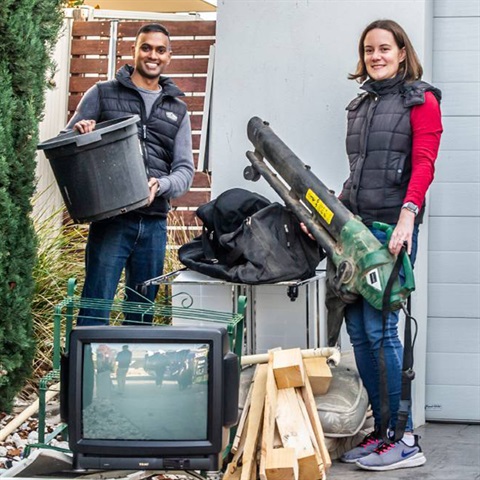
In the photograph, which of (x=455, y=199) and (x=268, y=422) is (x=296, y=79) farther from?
(x=268, y=422)

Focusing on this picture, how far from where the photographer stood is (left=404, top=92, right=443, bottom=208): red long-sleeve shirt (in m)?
4.98

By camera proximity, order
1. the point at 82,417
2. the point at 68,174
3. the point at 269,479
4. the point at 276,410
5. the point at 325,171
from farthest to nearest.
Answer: the point at 325,171, the point at 68,174, the point at 276,410, the point at 269,479, the point at 82,417

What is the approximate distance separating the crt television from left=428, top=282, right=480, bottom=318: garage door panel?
94.6 inches

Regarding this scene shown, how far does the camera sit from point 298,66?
20.1ft

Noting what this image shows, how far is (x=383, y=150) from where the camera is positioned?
5.12 meters

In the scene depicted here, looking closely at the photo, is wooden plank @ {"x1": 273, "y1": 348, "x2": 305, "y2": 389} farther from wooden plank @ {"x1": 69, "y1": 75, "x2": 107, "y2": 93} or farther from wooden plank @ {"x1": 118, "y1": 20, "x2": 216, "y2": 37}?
wooden plank @ {"x1": 69, "y1": 75, "x2": 107, "y2": 93}

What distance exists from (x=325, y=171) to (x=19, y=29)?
1773 millimetres

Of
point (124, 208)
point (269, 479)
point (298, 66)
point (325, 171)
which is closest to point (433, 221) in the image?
point (325, 171)

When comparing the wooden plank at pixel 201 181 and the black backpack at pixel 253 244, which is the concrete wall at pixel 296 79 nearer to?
the black backpack at pixel 253 244

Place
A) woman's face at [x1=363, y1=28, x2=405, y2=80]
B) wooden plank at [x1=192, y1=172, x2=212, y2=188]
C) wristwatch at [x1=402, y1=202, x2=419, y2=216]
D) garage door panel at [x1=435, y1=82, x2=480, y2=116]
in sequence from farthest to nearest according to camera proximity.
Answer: wooden plank at [x1=192, y1=172, x2=212, y2=188] → garage door panel at [x1=435, y1=82, x2=480, y2=116] → woman's face at [x1=363, y1=28, x2=405, y2=80] → wristwatch at [x1=402, y1=202, x2=419, y2=216]

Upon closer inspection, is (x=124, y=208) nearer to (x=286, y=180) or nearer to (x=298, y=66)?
Answer: (x=286, y=180)

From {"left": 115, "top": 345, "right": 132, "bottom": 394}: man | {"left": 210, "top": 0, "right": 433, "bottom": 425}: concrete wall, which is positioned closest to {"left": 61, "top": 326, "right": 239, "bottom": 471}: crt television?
{"left": 115, "top": 345, "right": 132, "bottom": 394}: man

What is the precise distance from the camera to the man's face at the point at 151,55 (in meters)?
5.68

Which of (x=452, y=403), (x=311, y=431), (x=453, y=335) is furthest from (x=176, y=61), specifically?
(x=311, y=431)
